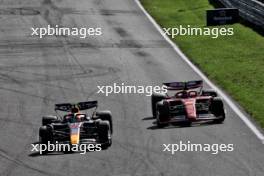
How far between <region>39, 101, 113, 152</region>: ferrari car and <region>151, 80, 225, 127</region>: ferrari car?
1.51m

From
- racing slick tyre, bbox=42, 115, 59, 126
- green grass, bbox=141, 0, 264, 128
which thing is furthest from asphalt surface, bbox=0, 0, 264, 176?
green grass, bbox=141, 0, 264, 128

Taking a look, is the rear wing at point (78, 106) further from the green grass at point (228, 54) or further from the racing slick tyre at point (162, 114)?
the green grass at point (228, 54)

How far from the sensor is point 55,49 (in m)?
34.1

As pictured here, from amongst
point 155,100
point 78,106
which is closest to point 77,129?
point 78,106

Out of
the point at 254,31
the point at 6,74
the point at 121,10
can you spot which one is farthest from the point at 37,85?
the point at 121,10

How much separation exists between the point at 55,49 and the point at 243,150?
16.8 metres

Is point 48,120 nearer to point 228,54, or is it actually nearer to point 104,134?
point 104,134

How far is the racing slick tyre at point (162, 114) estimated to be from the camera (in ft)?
68.0

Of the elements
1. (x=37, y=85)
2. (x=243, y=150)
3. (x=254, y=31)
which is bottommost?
(x=243, y=150)

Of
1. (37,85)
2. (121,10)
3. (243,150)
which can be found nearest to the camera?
(243,150)

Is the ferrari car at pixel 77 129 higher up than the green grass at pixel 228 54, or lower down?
lower down

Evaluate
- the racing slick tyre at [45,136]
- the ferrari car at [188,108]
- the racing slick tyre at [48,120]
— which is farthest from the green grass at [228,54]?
the racing slick tyre at [45,136]

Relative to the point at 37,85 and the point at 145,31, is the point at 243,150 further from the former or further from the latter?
the point at 145,31

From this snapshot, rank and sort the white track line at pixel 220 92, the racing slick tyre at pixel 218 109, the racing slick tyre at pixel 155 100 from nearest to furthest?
the white track line at pixel 220 92 < the racing slick tyre at pixel 218 109 < the racing slick tyre at pixel 155 100
